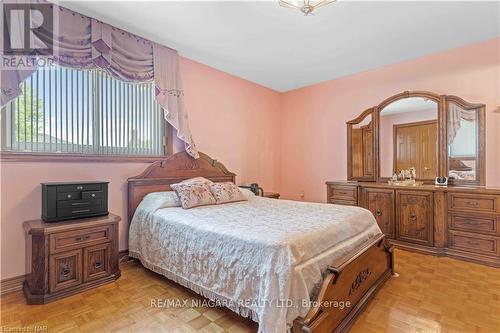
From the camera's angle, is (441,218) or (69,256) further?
(441,218)

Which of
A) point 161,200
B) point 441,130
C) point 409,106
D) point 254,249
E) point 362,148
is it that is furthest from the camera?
point 362,148

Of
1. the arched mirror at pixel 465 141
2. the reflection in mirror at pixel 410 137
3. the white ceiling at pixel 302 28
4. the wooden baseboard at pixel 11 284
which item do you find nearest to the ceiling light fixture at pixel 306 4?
the white ceiling at pixel 302 28

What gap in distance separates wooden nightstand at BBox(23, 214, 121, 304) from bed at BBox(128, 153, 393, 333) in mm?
358

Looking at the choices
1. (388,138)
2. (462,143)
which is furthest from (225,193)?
(462,143)

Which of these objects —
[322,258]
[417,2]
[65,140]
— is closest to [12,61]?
[65,140]

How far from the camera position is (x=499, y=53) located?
119 inches

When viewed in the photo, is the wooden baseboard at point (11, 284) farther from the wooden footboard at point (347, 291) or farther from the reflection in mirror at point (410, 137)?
the reflection in mirror at point (410, 137)

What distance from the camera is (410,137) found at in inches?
143

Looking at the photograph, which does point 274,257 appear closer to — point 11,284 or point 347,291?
point 347,291

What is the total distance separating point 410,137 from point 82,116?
4220mm

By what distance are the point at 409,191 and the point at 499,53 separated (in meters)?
1.92

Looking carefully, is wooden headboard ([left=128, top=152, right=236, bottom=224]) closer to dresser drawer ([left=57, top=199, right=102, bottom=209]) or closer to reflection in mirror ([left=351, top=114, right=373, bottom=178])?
dresser drawer ([left=57, top=199, right=102, bottom=209])

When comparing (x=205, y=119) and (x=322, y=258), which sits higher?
(x=205, y=119)

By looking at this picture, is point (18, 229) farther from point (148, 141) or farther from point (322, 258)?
point (322, 258)
